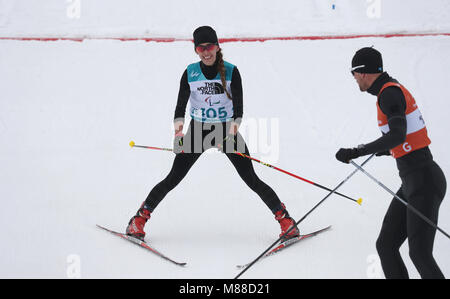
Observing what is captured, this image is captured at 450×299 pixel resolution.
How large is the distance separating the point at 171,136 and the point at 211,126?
2279 millimetres

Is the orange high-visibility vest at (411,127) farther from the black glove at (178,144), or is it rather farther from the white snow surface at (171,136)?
the black glove at (178,144)

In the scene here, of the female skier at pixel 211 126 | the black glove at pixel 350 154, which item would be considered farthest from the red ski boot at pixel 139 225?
the black glove at pixel 350 154

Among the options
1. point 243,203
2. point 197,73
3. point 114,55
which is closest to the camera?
point 197,73

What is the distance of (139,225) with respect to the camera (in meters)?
3.35

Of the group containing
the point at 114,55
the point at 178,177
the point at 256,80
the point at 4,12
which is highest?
the point at 4,12

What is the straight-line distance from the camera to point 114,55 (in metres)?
6.77

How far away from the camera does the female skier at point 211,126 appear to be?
126 inches

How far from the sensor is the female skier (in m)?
3.19

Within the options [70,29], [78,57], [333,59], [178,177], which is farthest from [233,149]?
[70,29]

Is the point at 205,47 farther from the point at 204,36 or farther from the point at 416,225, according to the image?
the point at 416,225

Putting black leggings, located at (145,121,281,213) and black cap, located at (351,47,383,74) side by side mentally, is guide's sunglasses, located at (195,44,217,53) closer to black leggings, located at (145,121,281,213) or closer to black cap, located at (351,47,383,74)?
black leggings, located at (145,121,281,213)

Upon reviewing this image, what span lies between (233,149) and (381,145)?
120 cm

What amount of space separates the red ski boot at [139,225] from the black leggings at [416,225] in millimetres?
1630

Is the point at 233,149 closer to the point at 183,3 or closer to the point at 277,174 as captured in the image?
the point at 277,174
